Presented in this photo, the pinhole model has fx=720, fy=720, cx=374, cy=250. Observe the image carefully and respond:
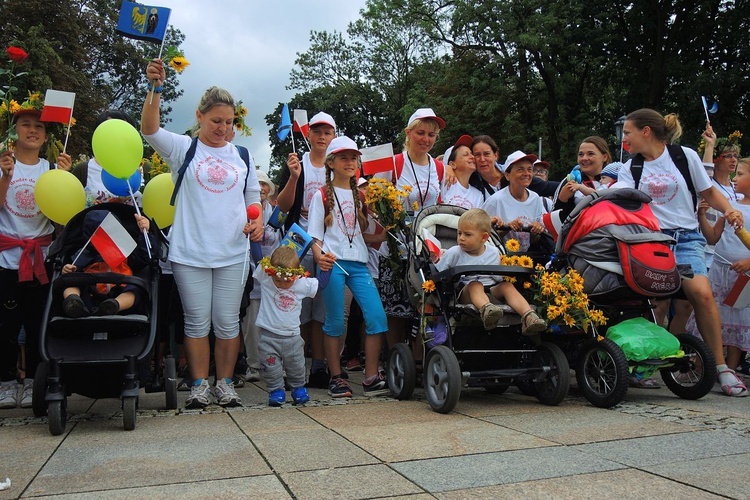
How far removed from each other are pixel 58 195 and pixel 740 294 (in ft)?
18.0

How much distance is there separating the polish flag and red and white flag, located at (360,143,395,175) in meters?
2.13

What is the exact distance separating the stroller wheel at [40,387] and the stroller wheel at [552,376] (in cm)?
316

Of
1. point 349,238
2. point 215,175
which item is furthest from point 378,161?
point 215,175

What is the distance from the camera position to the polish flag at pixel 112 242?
4.60m

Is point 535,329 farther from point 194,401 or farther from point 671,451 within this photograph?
Answer: point 194,401

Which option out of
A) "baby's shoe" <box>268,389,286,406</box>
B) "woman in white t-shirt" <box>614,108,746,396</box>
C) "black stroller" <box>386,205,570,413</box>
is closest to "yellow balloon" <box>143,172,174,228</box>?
"baby's shoe" <box>268,389,286,406</box>

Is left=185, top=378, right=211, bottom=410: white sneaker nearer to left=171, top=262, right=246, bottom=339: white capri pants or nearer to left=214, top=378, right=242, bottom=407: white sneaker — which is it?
left=214, top=378, right=242, bottom=407: white sneaker

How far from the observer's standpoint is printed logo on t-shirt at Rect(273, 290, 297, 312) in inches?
203

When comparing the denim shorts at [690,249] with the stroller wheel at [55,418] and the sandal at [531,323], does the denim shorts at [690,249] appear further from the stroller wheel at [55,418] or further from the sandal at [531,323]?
the stroller wheel at [55,418]

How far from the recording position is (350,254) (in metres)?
5.63

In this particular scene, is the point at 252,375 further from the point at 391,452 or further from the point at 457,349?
the point at 391,452

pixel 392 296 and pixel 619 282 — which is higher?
pixel 619 282

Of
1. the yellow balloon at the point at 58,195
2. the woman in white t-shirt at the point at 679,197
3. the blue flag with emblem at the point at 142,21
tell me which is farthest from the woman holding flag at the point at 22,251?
the woman in white t-shirt at the point at 679,197

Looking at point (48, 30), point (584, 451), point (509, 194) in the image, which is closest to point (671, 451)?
point (584, 451)
